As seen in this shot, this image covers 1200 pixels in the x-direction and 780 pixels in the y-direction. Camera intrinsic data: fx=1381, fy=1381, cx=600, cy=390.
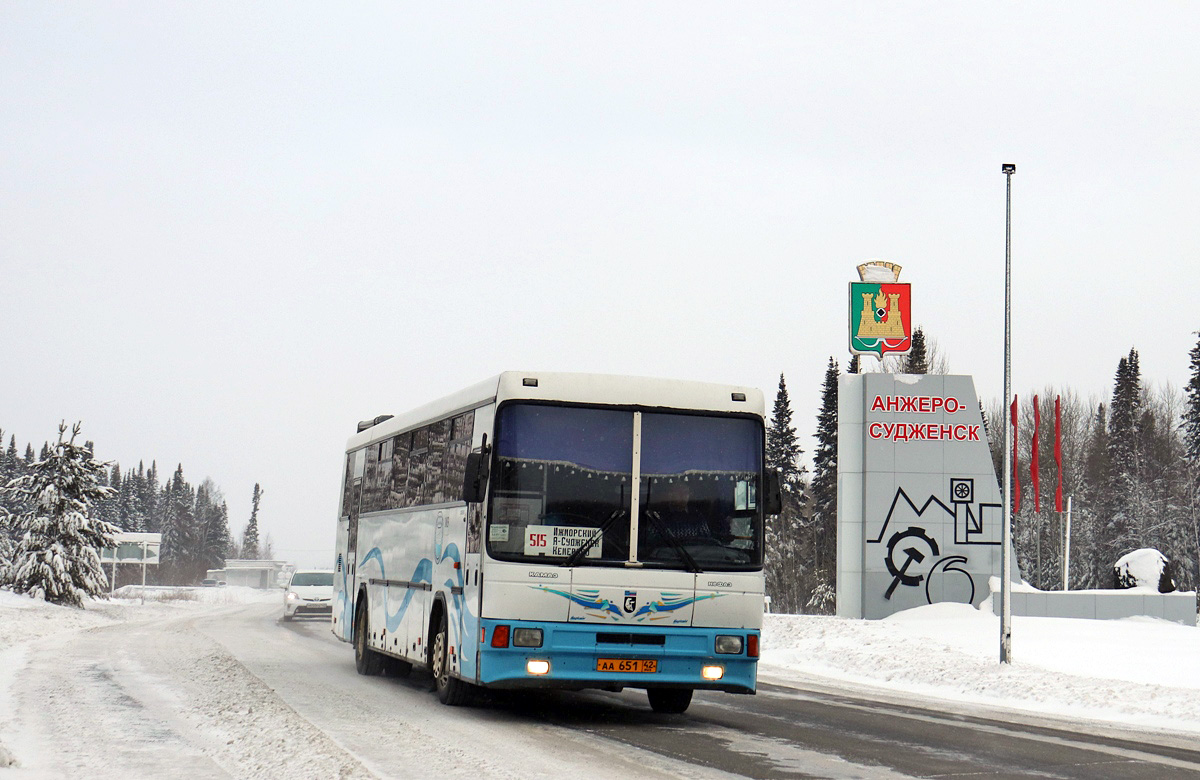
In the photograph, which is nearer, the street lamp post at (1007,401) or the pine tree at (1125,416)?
the street lamp post at (1007,401)

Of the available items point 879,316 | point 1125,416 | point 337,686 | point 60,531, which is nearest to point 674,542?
point 337,686

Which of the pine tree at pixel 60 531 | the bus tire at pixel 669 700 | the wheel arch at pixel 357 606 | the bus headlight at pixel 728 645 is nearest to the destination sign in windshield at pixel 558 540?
the bus headlight at pixel 728 645

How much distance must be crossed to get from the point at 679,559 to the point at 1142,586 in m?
28.1

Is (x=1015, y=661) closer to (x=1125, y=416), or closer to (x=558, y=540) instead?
(x=558, y=540)

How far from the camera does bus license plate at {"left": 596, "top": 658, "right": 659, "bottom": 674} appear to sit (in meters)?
12.7

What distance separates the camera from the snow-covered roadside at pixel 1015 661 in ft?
54.3

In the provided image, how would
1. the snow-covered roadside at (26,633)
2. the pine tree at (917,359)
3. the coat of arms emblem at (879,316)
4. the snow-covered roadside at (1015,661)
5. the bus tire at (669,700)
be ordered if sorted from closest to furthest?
the snow-covered roadside at (26,633), the bus tire at (669,700), the snow-covered roadside at (1015,661), the coat of arms emblem at (879,316), the pine tree at (917,359)

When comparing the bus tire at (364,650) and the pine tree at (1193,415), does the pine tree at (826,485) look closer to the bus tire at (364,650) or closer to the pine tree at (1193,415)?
the pine tree at (1193,415)

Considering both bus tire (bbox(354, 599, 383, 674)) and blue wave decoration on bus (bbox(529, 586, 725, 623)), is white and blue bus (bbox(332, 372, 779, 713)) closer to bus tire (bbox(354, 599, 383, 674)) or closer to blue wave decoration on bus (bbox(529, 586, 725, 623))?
blue wave decoration on bus (bbox(529, 586, 725, 623))

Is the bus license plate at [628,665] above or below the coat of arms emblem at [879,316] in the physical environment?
below

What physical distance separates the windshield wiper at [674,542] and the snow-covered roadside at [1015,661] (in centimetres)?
533

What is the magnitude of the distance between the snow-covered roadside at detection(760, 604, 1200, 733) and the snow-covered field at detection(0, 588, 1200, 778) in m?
0.04

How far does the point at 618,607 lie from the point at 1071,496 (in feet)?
213

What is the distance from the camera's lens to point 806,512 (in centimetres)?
9294
